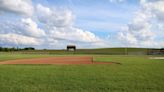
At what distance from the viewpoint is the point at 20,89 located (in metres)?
9.02

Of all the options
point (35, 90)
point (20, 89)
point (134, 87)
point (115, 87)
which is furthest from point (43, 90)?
point (134, 87)

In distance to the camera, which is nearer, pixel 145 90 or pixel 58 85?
pixel 145 90

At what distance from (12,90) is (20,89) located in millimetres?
308

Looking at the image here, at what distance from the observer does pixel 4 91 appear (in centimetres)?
863

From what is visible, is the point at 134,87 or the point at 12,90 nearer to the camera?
the point at 12,90

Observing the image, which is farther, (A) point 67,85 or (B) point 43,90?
(A) point 67,85

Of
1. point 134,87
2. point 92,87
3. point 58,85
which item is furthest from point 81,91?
point 134,87

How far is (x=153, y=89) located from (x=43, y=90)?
400 centimetres

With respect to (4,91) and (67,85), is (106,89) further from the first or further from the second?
(4,91)

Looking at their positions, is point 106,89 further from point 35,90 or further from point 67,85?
→ point 35,90

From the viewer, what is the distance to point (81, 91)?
8.73m

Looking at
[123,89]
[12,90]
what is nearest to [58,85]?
[12,90]

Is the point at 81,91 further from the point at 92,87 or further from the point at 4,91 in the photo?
the point at 4,91

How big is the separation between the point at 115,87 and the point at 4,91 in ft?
13.3
